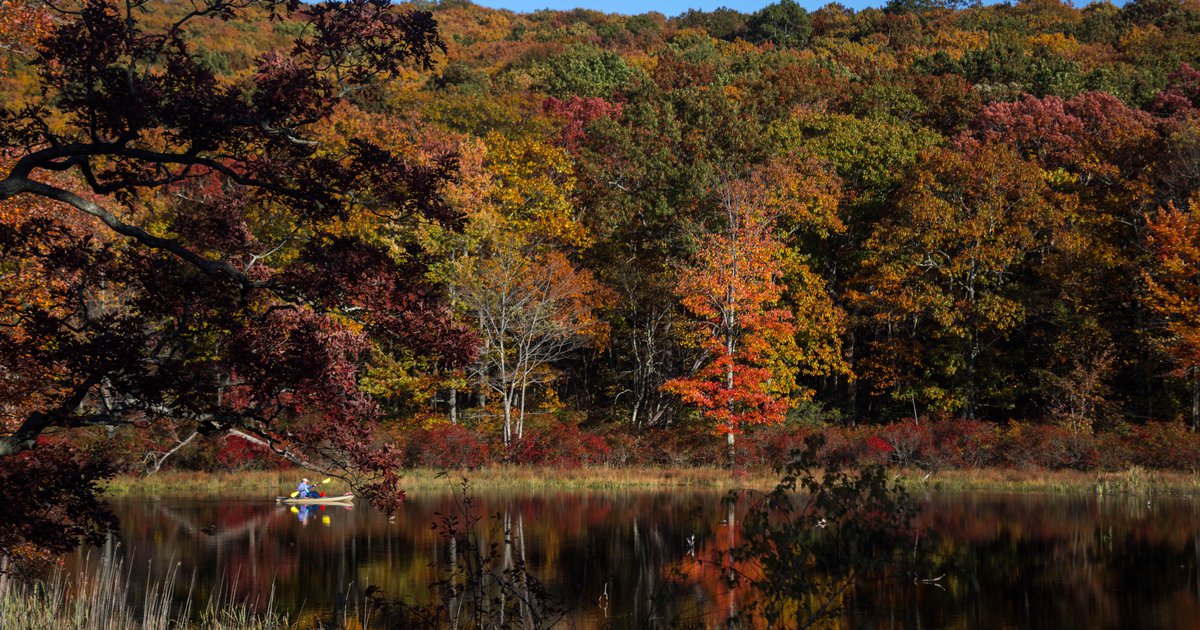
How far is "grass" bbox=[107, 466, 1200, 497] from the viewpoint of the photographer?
3147 cm

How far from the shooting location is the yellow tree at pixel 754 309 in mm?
37062

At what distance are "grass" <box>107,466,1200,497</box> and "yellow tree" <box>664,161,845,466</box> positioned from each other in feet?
10.5

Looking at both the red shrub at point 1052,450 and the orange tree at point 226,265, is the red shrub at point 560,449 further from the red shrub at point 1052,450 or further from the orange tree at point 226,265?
the orange tree at point 226,265

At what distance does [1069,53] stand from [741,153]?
96.1ft

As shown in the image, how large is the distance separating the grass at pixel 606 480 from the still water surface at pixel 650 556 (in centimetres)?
178

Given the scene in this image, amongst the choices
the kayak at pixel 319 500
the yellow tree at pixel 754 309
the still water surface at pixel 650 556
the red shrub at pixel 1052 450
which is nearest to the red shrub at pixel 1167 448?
the red shrub at pixel 1052 450

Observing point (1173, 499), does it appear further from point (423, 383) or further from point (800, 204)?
point (423, 383)

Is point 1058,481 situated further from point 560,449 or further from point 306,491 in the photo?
point 306,491

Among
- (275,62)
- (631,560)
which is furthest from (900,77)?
(275,62)

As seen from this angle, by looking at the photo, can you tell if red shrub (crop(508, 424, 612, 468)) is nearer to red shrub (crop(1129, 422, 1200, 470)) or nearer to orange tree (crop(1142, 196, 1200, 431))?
red shrub (crop(1129, 422, 1200, 470))

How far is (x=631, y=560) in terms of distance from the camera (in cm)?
2008

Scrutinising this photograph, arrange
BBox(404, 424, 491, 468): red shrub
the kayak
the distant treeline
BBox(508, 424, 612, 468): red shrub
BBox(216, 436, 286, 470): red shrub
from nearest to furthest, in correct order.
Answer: the kayak < BBox(216, 436, 286, 470): red shrub < BBox(404, 424, 491, 468): red shrub < BBox(508, 424, 612, 468): red shrub < the distant treeline

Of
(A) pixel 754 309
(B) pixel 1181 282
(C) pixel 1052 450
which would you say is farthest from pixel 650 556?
(B) pixel 1181 282

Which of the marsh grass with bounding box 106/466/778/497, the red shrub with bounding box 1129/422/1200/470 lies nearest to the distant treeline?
the red shrub with bounding box 1129/422/1200/470
